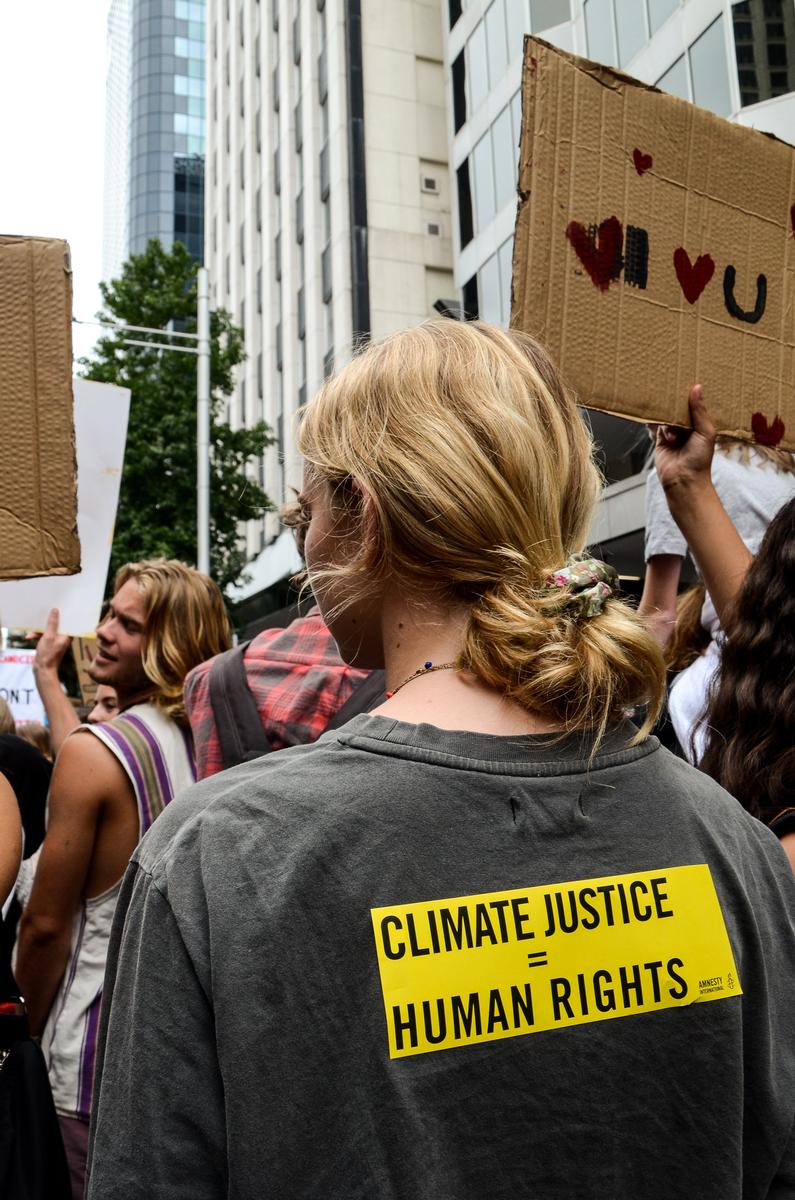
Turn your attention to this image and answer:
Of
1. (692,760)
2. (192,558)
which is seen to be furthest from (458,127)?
(692,760)

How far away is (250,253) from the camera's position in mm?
36750

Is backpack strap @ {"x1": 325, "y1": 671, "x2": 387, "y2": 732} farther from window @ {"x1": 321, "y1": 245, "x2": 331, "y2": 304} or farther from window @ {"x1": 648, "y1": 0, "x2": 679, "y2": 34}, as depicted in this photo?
window @ {"x1": 321, "y1": 245, "x2": 331, "y2": 304}

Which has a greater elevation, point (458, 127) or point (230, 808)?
point (458, 127)

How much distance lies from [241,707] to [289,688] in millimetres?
111

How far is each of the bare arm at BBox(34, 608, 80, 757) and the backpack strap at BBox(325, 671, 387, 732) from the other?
48.5 inches

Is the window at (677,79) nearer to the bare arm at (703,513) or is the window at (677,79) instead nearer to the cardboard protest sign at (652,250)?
the cardboard protest sign at (652,250)

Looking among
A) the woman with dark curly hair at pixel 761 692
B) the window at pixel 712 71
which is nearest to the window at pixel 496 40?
the window at pixel 712 71

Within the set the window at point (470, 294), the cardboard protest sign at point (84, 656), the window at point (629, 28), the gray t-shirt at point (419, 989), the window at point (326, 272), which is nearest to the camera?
the gray t-shirt at point (419, 989)

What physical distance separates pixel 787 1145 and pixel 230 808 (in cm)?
74

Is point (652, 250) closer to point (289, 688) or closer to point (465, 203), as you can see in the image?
point (289, 688)

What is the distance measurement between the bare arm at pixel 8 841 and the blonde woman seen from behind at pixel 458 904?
1189 mm

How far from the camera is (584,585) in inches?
45.4

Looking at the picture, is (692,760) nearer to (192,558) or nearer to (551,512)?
(551,512)

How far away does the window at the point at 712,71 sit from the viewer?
1357 cm
